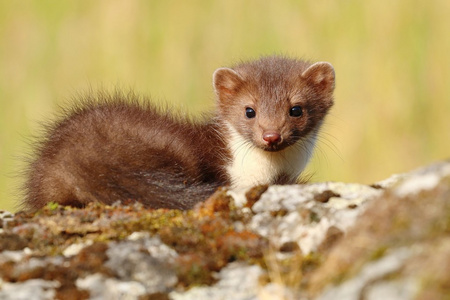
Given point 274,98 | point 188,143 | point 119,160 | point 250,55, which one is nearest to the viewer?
point 119,160

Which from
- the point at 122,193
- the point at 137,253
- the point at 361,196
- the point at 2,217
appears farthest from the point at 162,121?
the point at 137,253

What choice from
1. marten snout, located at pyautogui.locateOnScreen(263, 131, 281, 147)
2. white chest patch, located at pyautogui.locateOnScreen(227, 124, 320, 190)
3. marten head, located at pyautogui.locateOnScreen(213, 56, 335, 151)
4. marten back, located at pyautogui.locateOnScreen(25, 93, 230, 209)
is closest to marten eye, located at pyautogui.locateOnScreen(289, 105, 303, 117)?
marten head, located at pyautogui.locateOnScreen(213, 56, 335, 151)

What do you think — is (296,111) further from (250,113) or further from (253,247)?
(253,247)

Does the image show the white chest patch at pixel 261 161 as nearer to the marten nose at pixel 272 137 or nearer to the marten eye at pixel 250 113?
the marten eye at pixel 250 113

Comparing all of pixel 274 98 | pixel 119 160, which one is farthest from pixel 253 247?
pixel 274 98

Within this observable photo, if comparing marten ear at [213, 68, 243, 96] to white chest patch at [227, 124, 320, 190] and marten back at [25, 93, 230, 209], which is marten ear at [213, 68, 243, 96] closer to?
white chest patch at [227, 124, 320, 190]

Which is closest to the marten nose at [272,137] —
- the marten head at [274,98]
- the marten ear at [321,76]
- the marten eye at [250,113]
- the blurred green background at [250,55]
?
the marten head at [274,98]
